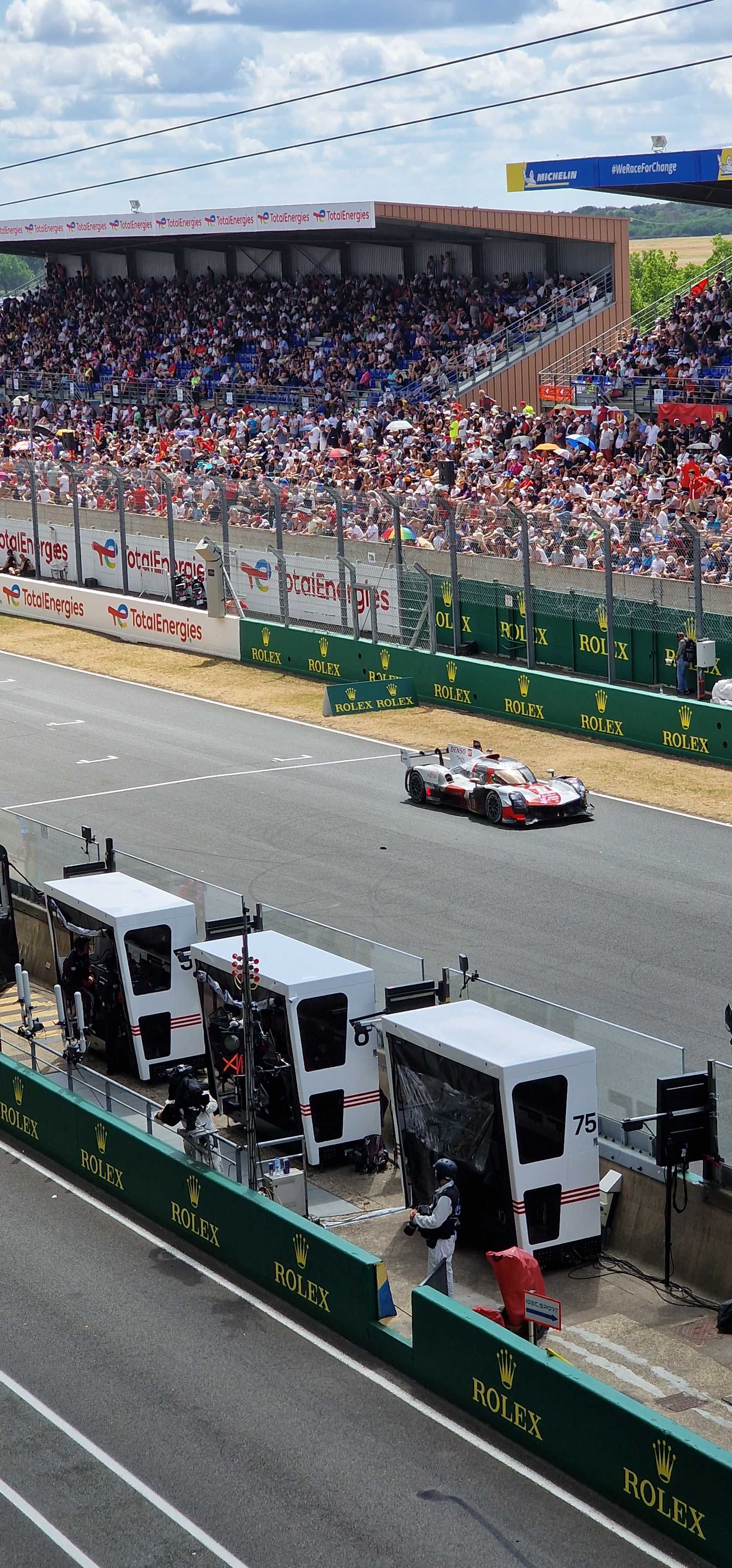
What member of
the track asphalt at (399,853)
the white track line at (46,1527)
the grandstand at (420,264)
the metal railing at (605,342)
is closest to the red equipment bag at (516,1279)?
the white track line at (46,1527)

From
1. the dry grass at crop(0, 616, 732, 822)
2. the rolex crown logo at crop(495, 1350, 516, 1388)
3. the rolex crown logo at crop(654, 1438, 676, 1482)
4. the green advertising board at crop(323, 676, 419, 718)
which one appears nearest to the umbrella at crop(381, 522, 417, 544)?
the green advertising board at crop(323, 676, 419, 718)

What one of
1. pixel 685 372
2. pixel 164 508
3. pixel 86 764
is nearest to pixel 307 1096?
pixel 86 764

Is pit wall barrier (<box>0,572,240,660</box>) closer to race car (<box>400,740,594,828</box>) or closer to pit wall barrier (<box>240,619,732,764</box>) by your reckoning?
pit wall barrier (<box>240,619,732,764</box>)

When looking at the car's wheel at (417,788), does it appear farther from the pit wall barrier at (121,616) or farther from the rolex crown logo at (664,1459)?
the rolex crown logo at (664,1459)

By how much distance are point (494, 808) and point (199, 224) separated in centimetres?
3908

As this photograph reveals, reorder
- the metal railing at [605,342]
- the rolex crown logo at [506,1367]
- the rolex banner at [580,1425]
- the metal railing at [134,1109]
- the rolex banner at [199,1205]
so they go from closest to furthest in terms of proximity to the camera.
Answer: the rolex banner at [580,1425], the rolex crown logo at [506,1367], the rolex banner at [199,1205], the metal railing at [134,1109], the metal railing at [605,342]

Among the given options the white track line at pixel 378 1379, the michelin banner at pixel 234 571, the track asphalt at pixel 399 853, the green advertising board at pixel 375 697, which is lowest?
the white track line at pixel 378 1379

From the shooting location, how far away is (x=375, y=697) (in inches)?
1203

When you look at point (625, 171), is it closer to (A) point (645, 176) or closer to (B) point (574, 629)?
(A) point (645, 176)

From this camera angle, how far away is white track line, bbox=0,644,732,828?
23594 mm

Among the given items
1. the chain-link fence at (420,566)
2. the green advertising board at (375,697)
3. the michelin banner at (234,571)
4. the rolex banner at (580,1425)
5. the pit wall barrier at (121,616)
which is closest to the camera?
the rolex banner at (580,1425)

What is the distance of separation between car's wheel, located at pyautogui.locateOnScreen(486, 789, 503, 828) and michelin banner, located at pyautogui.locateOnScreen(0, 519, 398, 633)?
8.92 meters

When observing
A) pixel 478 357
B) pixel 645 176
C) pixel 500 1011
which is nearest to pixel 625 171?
pixel 645 176

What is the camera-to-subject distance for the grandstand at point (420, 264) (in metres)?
49.9
